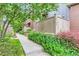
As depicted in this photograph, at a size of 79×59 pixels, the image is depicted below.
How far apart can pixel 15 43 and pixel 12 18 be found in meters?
0.24

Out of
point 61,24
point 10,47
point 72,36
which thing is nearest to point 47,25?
point 61,24

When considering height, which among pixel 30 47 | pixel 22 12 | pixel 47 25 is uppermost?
pixel 22 12

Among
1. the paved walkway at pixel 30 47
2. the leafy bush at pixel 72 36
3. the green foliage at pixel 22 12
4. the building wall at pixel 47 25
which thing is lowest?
the paved walkway at pixel 30 47

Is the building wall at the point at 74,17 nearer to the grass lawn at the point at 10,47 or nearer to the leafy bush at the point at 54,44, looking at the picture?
the leafy bush at the point at 54,44

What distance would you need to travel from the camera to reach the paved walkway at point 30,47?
1976 millimetres

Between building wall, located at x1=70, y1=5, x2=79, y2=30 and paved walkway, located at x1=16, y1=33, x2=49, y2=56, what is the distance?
1.20 ft

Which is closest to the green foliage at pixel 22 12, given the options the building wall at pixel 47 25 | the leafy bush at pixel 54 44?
the building wall at pixel 47 25

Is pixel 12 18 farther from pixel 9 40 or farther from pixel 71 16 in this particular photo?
pixel 71 16

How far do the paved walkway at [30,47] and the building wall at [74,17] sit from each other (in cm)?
37

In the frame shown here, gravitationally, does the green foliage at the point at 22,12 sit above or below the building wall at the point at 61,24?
above

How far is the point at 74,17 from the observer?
6.62ft

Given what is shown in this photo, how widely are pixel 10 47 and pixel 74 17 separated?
0.67 metres

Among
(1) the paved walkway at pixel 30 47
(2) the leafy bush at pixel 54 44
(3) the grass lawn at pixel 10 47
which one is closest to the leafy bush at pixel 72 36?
(2) the leafy bush at pixel 54 44

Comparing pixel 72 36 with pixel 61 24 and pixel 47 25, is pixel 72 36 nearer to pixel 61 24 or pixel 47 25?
pixel 61 24
